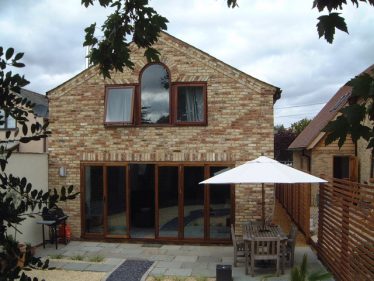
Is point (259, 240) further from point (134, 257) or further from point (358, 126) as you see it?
point (358, 126)

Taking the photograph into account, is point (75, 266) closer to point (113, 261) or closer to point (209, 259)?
point (113, 261)

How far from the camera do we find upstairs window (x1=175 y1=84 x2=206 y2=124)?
1247 centimetres

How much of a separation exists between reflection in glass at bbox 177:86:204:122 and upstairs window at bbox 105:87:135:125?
1.42 metres

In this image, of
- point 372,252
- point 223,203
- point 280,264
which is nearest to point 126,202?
point 223,203

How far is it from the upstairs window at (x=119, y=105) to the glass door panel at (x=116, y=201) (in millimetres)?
1439

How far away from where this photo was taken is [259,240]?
9383 millimetres

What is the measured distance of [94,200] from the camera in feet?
42.8

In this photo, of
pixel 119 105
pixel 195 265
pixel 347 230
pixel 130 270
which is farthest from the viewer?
pixel 119 105

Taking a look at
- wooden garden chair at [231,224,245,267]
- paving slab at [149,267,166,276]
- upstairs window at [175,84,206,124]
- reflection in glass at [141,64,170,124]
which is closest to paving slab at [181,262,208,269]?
paving slab at [149,267,166,276]

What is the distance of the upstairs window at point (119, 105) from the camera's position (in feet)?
41.4

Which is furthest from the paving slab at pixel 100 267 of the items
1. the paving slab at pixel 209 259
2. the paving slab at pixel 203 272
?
the paving slab at pixel 209 259

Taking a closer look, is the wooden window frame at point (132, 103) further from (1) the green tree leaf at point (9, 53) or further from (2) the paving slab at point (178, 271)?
(1) the green tree leaf at point (9, 53)

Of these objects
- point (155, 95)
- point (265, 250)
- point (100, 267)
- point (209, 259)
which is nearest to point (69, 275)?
point (100, 267)

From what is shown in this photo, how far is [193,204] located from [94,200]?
10.0 feet
